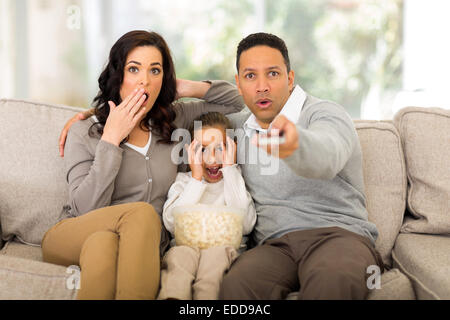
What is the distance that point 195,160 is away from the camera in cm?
161

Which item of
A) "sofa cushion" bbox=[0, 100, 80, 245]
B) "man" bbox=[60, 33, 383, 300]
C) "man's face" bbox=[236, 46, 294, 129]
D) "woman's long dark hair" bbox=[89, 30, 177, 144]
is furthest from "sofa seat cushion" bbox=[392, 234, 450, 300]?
"sofa cushion" bbox=[0, 100, 80, 245]

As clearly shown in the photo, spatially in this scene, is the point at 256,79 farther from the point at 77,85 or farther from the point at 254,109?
the point at 77,85

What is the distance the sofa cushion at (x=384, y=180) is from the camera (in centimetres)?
166

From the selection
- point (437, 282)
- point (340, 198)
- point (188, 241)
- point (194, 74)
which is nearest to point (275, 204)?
point (340, 198)

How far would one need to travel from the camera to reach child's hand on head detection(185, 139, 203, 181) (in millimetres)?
1606

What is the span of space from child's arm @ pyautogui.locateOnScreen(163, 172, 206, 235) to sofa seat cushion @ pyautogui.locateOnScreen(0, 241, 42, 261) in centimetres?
43

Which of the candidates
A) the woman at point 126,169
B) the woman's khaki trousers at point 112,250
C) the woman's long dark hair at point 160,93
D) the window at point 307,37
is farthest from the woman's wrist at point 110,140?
the window at point 307,37

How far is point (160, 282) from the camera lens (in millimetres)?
1312

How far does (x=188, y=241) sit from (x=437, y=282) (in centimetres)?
69

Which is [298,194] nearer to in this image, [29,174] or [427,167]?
[427,167]

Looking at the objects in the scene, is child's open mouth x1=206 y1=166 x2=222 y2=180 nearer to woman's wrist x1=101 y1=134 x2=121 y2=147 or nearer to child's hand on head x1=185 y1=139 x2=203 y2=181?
child's hand on head x1=185 y1=139 x2=203 y2=181

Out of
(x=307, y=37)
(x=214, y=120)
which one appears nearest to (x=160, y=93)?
(x=214, y=120)

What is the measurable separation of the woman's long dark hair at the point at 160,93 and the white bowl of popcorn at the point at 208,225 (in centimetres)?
36
